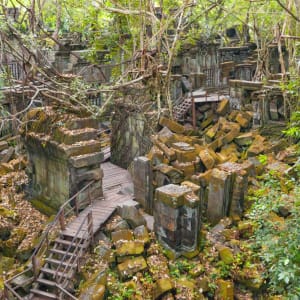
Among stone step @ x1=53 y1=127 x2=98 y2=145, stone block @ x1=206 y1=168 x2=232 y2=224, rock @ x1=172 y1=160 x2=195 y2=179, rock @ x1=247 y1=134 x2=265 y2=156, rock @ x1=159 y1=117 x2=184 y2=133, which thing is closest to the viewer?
stone block @ x1=206 y1=168 x2=232 y2=224

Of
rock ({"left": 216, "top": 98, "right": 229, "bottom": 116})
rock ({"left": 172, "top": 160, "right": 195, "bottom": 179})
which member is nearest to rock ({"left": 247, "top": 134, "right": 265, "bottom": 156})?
rock ({"left": 172, "top": 160, "right": 195, "bottom": 179})

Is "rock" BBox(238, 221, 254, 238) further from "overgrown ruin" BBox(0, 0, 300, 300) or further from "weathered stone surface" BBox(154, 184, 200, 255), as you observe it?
"weathered stone surface" BBox(154, 184, 200, 255)

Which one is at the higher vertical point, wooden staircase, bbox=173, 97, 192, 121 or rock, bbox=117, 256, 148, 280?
wooden staircase, bbox=173, 97, 192, 121

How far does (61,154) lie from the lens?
39.3 feet

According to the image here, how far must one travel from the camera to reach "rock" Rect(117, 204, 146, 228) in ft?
35.8

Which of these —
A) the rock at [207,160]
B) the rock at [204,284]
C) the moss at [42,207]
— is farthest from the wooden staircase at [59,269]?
the rock at [207,160]

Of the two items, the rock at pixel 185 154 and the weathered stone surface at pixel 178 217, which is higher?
the rock at pixel 185 154

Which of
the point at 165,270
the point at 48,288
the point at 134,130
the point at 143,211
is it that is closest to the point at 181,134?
the point at 134,130

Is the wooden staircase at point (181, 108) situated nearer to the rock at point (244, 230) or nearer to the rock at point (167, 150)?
the rock at point (167, 150)

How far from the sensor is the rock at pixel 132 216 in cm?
1091

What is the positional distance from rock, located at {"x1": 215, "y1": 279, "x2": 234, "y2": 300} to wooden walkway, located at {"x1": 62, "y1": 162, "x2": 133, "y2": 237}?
3639 millimetres

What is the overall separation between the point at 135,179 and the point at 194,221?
108 inches

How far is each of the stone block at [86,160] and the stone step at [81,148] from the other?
0.13 meters

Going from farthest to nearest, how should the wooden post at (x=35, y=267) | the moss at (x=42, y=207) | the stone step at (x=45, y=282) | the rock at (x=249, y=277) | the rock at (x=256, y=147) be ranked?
the rock at (x=256, y=147) → the moss at (x=42, y=207) → the wooden post at (x=35, y=267) → the stone step at (x=45, y=282) → the rock at (x=249, y=277)
